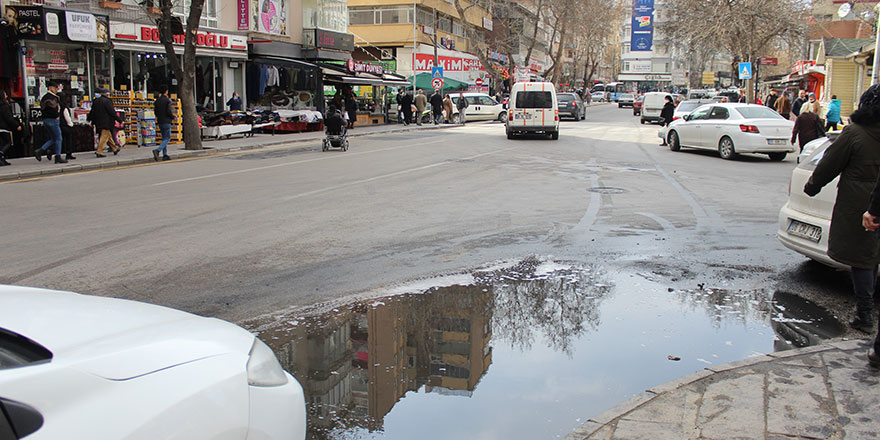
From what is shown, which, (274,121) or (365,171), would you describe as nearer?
(365,171)

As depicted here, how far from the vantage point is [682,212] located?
10.7 m

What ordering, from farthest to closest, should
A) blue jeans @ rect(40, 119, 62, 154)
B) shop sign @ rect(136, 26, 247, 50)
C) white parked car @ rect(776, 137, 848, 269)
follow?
shop sign @ rect(136, 26, 247, 50)
blue jeans @ rect(40, 119, 62, 154)
white parked car @ rect(776, 137, 848, 269)

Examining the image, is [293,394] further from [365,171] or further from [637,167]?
[637,167]

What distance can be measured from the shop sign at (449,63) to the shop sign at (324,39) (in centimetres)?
1592

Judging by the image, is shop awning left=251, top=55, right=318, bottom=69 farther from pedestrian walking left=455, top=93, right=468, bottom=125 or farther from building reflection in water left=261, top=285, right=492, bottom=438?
building reflection in water left=261, top=285, right=492, bottom=438

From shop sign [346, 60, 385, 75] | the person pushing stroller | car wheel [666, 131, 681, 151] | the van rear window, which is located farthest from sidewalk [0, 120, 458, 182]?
car wheel [666, 131, 681, 151]

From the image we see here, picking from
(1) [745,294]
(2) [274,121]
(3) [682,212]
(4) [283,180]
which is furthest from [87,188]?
(2) [274,121]

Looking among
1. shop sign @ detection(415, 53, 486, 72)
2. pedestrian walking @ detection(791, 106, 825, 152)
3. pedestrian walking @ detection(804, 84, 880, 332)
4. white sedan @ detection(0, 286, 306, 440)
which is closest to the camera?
white sedan @ detection(0, 286, 306, 440)

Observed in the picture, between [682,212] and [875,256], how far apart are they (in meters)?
5.50

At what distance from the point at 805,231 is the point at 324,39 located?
3007 centimetres

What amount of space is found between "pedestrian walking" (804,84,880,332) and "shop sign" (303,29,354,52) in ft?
100

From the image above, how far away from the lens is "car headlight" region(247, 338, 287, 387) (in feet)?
8.60

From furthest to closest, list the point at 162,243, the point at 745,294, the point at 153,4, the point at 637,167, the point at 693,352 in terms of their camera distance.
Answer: the point at 153,4, the point at 637,167, the point at 162,243, the point at 745,294, the point at 693,352

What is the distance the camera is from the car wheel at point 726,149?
19.5 m
